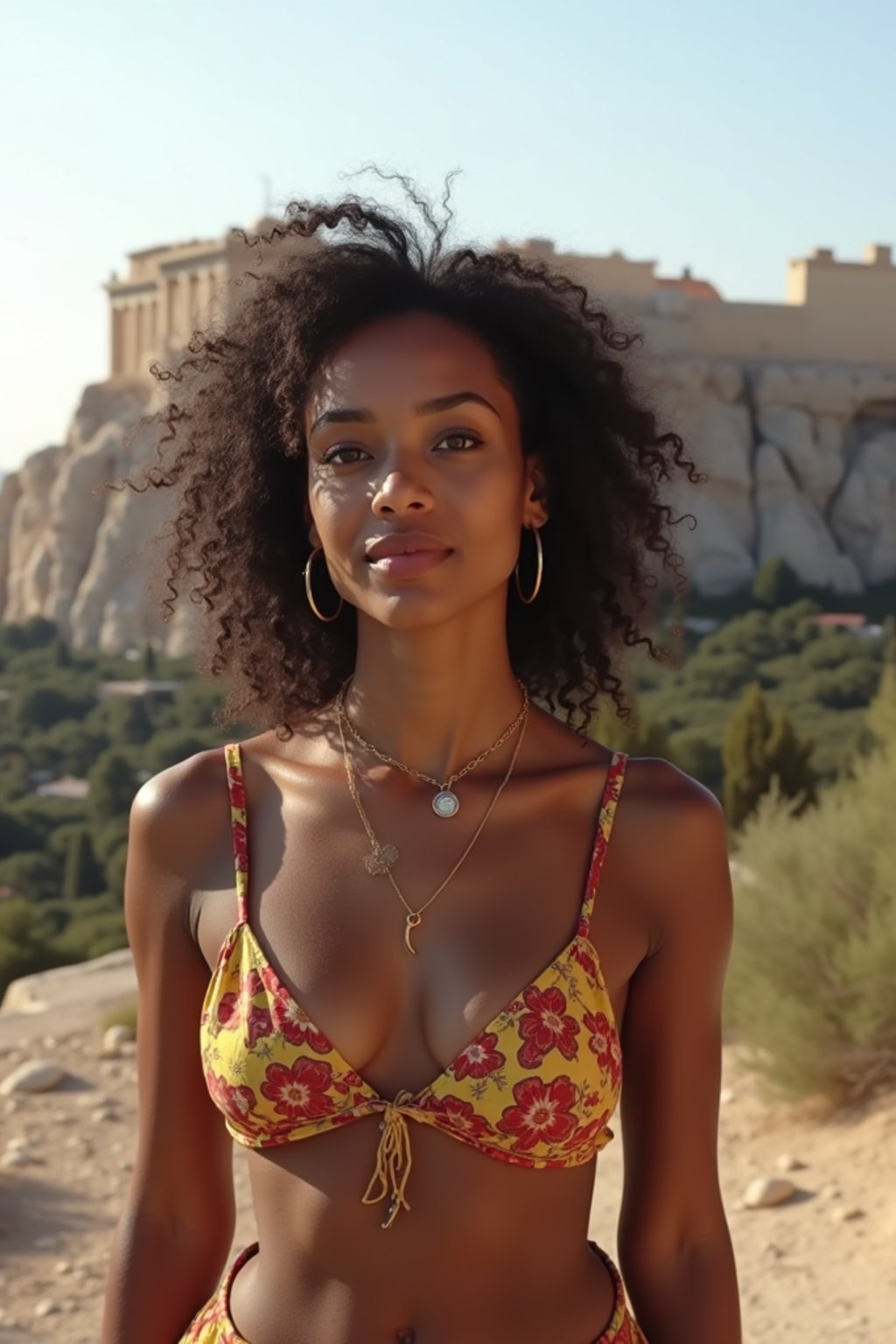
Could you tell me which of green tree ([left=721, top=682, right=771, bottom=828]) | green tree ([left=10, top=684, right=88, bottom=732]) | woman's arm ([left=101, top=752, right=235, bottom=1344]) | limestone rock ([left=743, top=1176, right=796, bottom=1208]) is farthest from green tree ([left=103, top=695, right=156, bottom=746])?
woman's arm ([left=101, top=752, right=235, bottom=1344])

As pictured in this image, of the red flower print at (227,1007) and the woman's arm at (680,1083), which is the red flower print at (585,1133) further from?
the red flower print at (227,1007)

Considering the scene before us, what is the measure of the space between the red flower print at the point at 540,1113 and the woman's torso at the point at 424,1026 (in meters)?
0.05

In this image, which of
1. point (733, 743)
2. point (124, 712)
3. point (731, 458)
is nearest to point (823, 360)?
point (731, 458)

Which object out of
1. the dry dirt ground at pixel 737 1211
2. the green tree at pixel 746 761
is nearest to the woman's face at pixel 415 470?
the dry dirt ground at pixel 737 1211

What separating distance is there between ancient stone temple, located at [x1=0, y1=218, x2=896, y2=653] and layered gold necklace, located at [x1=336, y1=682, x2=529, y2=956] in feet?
105

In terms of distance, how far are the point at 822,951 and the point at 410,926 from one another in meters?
5.13

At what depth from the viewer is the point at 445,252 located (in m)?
1.83

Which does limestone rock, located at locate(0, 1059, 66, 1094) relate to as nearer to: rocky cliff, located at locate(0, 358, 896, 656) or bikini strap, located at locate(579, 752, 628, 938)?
bikini strap, located at locate(579, 752, 628, 938)

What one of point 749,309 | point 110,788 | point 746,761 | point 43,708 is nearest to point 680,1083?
point 746,761

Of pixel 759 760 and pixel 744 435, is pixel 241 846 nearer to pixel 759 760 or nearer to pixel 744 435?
pixel 759 760

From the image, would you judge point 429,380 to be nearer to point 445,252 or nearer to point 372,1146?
point 445,252

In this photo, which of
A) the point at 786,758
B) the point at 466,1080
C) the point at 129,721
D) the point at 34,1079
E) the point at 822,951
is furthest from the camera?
the point at 129,721

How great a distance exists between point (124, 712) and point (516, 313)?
31.5 metres

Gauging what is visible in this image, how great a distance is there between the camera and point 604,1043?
5.18 ft
